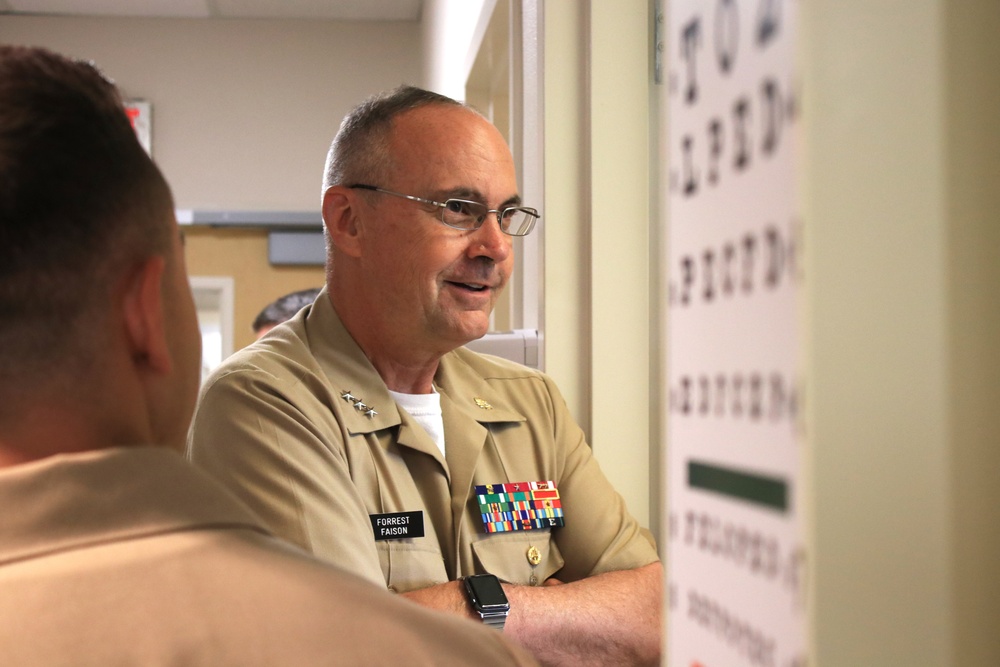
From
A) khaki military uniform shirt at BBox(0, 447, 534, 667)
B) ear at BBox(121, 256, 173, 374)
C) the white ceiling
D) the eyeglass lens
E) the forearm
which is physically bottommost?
the forearm

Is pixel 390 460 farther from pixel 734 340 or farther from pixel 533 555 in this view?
pixel 734 340

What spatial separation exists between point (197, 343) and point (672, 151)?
42 cm

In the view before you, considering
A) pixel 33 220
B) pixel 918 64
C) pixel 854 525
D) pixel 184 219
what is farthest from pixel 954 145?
pixel 184 219

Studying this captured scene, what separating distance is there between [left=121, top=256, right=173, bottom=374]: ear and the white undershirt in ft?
3.31

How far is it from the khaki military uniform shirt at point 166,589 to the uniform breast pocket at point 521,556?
91 cm

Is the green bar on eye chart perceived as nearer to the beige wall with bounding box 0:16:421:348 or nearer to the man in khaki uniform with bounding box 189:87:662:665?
the man in khaki uniform with bounding box 189:87:662:665

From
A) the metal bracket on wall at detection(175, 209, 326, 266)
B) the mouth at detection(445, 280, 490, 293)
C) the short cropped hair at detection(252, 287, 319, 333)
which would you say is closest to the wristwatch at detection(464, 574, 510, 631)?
the mouth at detection(445, 280, 490, 293)

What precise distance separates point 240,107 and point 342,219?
15.4 ft

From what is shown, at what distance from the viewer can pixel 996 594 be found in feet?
2.08

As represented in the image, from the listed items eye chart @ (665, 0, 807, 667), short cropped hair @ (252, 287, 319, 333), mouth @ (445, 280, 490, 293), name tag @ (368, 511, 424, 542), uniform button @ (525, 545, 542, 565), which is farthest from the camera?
short cropped hair @ (252, 287, 319, 333)

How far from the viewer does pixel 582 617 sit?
143cm

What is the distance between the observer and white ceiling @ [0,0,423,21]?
231 inches

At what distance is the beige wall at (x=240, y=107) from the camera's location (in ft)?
19.9

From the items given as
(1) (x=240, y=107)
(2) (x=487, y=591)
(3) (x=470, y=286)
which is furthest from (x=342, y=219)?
(1) (x=240, y=107)
